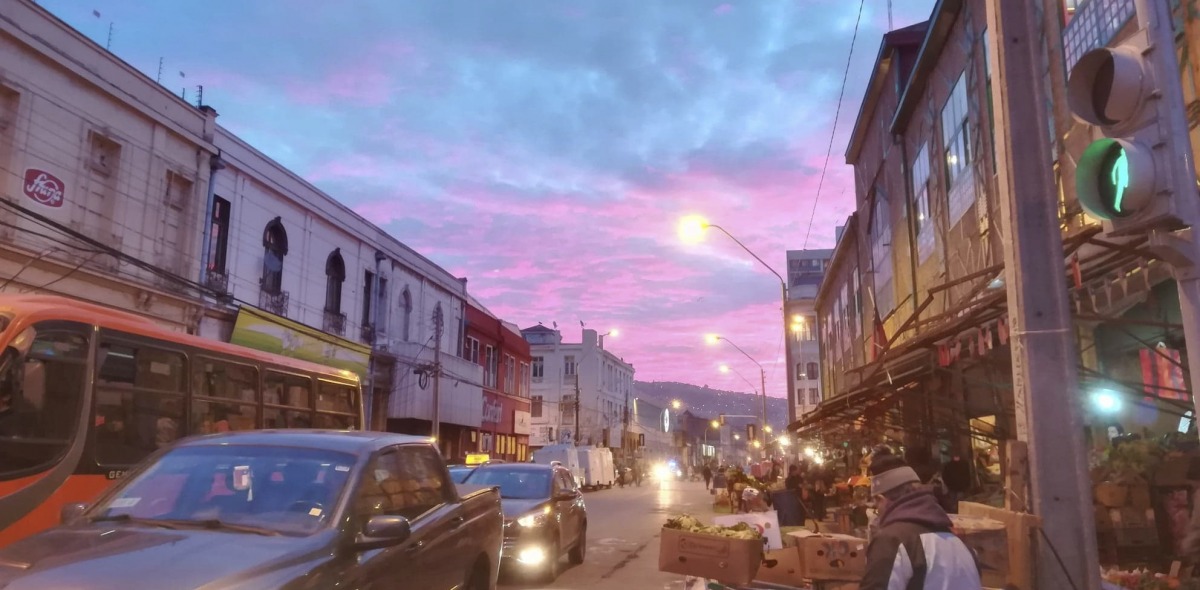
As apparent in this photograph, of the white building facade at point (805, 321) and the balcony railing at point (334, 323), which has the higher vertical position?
the white building facade at point (805, 321)

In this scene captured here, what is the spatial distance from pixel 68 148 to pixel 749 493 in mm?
16227

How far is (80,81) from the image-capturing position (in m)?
18.1

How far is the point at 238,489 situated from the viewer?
16.4ft

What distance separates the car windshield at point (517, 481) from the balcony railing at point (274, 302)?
14142 mm

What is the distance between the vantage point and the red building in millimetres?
44188

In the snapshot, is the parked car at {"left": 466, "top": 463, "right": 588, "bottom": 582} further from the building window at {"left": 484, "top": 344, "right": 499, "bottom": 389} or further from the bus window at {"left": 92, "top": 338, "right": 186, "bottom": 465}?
the building window at {"left": 484, "top": 344, "right": 499, "bottom": 389}

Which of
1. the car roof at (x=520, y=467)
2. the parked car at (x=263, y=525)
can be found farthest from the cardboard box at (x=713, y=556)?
the car roof at (x=520, y=467)

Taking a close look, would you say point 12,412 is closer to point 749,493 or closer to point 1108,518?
point 1108,518

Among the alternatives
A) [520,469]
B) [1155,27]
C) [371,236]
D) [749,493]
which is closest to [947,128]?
[749,493]

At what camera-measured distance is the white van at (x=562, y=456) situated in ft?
142

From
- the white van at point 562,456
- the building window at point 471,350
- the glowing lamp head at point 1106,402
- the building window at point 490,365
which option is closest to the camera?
the glowing lamp head at point 1106,402

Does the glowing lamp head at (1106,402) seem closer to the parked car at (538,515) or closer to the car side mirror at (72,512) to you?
the parked car at (538,515)

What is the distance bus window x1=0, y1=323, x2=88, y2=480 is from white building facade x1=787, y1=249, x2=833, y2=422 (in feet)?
217

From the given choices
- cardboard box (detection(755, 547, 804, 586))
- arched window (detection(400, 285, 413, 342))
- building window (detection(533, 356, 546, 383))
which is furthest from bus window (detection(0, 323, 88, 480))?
building window (detection(533, 356, 546, 383))
